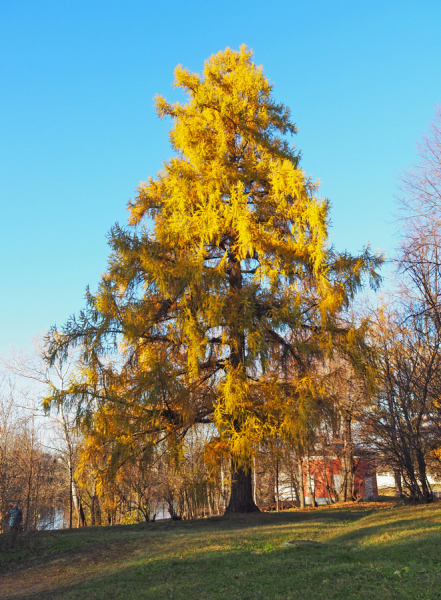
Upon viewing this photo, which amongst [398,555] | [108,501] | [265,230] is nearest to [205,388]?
[108,501]

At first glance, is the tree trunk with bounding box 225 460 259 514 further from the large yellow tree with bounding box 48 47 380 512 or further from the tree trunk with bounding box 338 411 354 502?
the tree trunk with bounding box 338 411 354 502

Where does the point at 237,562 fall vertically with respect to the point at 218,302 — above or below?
below

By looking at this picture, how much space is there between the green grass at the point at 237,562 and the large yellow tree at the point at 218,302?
7.49ft

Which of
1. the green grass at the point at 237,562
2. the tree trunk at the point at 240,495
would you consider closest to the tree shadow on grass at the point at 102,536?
the green grass at the point at 237,562

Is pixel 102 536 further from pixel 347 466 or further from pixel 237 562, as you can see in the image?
pixel 347 466

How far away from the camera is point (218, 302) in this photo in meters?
10.8

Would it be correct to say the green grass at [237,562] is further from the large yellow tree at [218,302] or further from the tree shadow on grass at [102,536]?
the large yellow tree at [218,302]

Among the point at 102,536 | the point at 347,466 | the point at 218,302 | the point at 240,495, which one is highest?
the point at 218,302

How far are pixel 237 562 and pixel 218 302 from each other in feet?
19.4

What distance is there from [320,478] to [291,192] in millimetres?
20950

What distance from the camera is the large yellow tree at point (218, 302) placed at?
1069cm

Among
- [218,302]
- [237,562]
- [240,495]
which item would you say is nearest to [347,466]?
[240,495]

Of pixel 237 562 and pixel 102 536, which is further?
pixel 102 536

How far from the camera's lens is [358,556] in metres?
5.74
